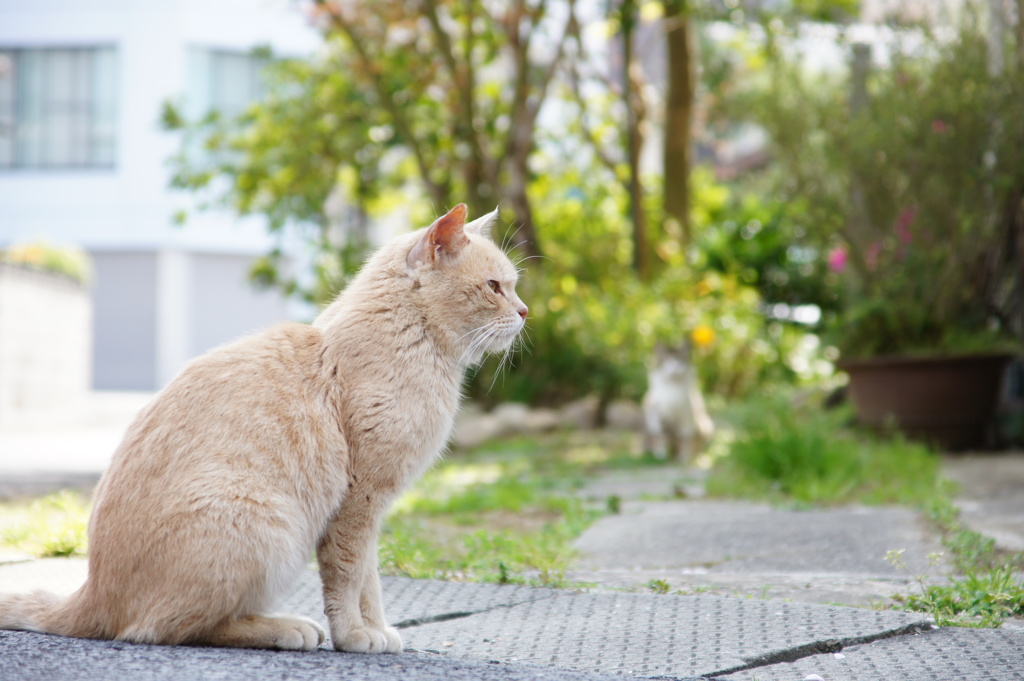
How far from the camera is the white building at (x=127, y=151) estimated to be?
63.6 feet

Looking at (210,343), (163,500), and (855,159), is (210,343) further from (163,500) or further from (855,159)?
(163,500)

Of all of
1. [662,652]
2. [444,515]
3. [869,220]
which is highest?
[869,220]

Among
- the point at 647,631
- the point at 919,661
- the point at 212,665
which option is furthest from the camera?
the point at 647,631

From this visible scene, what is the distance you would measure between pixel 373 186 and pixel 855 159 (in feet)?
15.9

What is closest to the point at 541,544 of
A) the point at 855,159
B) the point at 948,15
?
the point at 855,159

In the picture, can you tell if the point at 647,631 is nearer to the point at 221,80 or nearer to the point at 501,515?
the point at 501,515

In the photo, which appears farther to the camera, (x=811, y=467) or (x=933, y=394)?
(x=933, y=394)

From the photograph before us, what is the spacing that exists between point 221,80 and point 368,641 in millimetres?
19696

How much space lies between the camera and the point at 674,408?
670 centimetres

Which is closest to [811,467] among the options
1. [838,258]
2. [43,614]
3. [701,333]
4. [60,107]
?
[701,333]

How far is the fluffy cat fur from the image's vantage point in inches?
261

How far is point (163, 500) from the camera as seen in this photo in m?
2.11

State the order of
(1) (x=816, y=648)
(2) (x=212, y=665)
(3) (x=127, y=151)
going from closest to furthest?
(2) (x=212, y=665) → (1) (x=816, y=648) → (3) (x=127, y=151)

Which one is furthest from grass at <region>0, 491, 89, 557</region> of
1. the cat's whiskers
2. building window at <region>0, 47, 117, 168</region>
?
building window at <region>0, 47, 117, 168</region>
